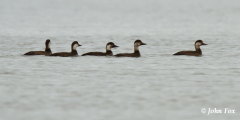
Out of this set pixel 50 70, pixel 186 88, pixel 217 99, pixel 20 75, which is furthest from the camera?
pixel 50 70

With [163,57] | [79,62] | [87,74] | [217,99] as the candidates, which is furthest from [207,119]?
[163,57]

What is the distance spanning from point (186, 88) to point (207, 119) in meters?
3.39

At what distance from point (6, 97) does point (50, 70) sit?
16.2ft

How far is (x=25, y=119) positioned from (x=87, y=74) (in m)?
6.25

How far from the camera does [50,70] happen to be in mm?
18172

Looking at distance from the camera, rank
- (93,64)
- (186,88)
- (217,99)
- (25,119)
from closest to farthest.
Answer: (25,119) < (217,99) < (186,88) < (93,64)

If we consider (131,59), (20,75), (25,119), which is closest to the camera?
(25,119)

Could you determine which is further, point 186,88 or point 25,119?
point 186,88

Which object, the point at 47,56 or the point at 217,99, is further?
the point at 47,56

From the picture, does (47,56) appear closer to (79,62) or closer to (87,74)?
(79,62)

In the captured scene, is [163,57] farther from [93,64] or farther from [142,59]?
[93,64]

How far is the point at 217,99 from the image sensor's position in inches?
514

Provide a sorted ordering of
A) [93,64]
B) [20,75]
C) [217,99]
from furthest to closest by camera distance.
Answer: [93,64] < [20,75] < [217,99]

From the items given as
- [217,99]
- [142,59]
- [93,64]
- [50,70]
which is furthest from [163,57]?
[217,99]
